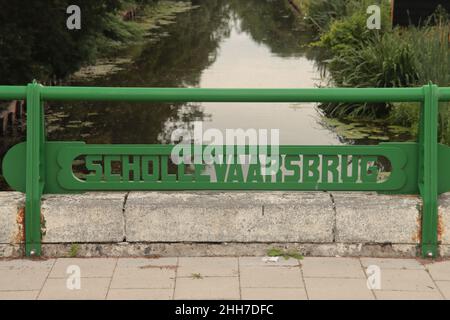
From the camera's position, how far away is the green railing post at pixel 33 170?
466cm

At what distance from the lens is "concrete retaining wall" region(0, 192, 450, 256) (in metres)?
4.71

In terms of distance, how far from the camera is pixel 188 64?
1744cm

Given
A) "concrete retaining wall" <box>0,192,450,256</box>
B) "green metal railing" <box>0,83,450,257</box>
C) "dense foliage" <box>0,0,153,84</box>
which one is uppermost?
"dense foliage" <box>0,0,153,84</box>

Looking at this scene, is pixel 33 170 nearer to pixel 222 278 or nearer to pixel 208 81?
pixel 222 278

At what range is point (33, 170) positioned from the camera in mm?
4676

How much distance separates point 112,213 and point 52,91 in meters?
0.77

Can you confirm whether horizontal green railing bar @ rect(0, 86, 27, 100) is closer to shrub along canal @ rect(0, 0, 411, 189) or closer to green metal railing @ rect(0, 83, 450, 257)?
green metal railing @ rect(0, 83, 450, 257)

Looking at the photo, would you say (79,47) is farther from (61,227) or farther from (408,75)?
(61,227)

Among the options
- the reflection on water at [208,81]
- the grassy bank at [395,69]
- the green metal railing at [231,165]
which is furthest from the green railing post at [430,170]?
the reflection on water at [208,81]

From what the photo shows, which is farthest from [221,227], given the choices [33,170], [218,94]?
[33,170]

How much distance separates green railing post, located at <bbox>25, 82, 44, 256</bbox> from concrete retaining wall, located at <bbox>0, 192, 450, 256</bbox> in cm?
5

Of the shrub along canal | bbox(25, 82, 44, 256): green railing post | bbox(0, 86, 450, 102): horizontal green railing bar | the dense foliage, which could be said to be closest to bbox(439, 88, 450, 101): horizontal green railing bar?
bbox(0, 86, 450, 102): horizontal green railing bar

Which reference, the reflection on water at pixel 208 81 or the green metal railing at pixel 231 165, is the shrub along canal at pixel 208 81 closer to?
the reflection on water at pixel 208 81

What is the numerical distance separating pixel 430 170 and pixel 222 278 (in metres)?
1.33
